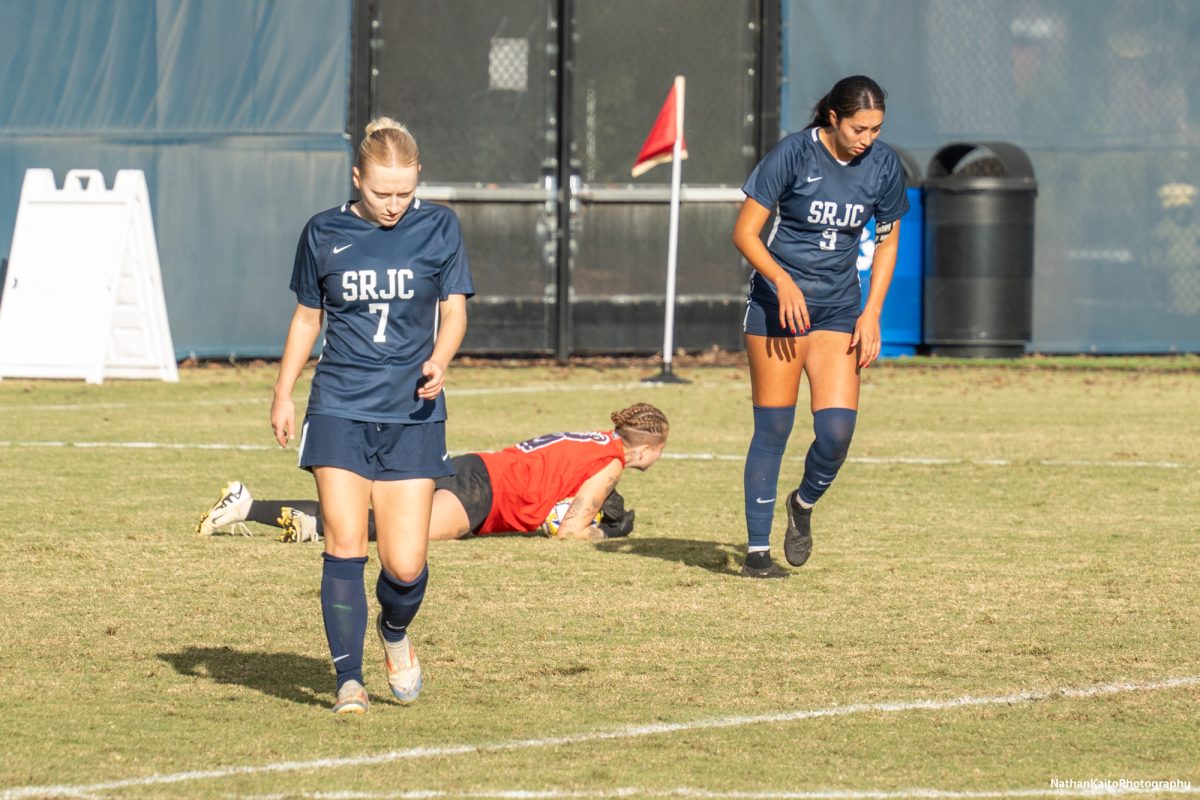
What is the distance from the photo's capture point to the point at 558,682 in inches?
226

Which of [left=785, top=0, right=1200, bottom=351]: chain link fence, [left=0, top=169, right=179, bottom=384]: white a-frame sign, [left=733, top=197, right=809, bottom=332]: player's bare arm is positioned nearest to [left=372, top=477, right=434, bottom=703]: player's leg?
[left=733, top=197, right=809, bottom=332]: player's bare arm

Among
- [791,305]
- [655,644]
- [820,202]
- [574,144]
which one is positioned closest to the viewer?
[655,644]

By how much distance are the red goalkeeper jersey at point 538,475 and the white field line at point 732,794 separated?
419cm

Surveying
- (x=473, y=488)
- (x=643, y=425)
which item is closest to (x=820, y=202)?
(x=643, y=425)

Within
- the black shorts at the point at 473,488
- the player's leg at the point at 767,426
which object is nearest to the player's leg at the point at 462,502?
the black shorts at the point at 473,488

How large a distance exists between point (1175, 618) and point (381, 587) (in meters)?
3.06

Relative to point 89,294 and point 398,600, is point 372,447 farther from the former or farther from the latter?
point 89,294

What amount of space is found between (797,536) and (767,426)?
1.55 ft

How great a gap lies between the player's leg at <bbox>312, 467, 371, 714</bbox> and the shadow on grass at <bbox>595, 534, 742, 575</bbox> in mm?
2773

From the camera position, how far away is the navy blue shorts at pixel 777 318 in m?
7.56

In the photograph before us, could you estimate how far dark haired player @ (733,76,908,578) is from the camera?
291 inches

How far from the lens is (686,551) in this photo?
842 centimetres

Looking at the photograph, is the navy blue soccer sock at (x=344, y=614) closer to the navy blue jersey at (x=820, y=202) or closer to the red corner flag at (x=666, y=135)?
the navy blue jersey at (x=820, y=202)

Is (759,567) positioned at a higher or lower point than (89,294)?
lower
